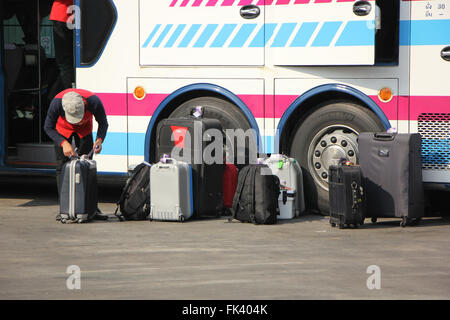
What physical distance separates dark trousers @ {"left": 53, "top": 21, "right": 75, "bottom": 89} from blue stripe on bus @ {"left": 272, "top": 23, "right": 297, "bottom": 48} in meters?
2.67

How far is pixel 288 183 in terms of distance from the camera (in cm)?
888

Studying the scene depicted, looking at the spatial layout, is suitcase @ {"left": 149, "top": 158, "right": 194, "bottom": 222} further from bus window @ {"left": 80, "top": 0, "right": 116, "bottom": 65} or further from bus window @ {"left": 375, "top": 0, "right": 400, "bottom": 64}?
bus window @ {"left": 375, "top": 0, "right": 400, "bottom": 64}

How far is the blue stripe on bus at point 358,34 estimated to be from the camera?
8359mm

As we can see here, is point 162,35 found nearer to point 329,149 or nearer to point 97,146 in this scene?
point 97,146

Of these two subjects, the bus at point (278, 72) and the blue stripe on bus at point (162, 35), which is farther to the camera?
the blue stripe on bus at point (162, 35)

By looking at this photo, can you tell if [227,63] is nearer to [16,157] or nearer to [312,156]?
[312,156]

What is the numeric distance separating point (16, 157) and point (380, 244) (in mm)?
4900

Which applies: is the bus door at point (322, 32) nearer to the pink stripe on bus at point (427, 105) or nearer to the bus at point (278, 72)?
the bus at point (278, 72)

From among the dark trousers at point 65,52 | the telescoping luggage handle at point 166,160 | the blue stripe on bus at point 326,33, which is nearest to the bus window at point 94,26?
the dark trousers at point 65,52

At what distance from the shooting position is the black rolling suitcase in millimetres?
8750

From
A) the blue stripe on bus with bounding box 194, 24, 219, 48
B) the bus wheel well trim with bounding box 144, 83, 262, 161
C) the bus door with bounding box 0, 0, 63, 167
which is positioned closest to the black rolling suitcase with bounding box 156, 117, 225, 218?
the bus wheel well trim with bounding box 144, 83, 262, 161

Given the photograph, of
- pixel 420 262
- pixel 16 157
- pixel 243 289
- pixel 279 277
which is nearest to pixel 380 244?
pixel 420 262

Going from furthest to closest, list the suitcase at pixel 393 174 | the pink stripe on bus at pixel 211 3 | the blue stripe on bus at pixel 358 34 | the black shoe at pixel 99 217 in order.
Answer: the pink stripe on bus at pixel 211 3 → the black shoe at pixel 99 217 → the blue stripe on bus at pixel 358 34 → the suitcase at pixel 393 174
